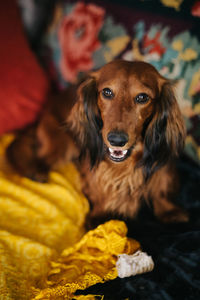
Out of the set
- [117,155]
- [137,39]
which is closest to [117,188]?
[117,155]

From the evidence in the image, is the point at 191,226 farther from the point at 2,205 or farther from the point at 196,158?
the point at 2,205

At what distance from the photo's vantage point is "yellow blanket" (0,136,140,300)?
1.10m

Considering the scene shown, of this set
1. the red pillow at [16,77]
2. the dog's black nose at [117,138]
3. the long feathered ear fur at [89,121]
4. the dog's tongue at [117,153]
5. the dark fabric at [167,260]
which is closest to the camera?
the dark fabric at [167,260]

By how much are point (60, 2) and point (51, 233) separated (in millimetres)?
1577

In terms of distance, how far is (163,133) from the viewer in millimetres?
1322

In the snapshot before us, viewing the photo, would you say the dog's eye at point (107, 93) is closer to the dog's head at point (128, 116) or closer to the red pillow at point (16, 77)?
the dog's head at point (128, 116)

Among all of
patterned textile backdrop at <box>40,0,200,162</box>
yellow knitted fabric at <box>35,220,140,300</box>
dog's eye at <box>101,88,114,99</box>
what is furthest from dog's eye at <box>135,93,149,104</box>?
yellow knitted fabric at <box>35,220,140,300</box>

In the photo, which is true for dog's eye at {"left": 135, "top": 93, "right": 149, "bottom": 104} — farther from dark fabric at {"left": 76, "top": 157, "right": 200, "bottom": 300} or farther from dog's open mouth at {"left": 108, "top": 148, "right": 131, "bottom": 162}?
dark fabric at {"left": 76, "top": 157, "right": 200, "bottom": 300}

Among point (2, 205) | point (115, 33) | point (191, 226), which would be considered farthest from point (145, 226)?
point (115, 33)

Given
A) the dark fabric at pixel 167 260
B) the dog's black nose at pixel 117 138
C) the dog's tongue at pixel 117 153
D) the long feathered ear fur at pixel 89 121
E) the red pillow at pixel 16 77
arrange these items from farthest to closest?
the red pillow at pixel 16 77 < the long feathered ear fur at pixel 89 121 < the dog's tongue at pixel 117 153 < the dog's black nose at pixel 117 138 < the dark fabric at pixel 167 260

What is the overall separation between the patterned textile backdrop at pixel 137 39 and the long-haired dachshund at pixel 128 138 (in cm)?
20

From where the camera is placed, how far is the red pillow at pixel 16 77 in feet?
6.20

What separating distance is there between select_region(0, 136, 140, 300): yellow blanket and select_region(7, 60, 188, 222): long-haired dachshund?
0.53ft

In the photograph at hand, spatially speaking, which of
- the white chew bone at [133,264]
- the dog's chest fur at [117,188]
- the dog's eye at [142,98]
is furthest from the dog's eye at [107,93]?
the white chew bone at [133,264]
